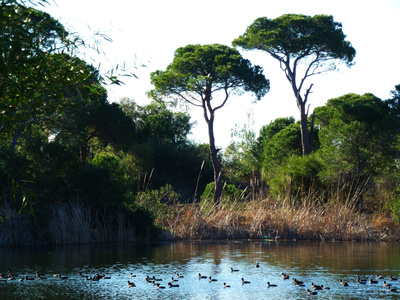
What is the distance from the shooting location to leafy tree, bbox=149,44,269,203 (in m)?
31.8

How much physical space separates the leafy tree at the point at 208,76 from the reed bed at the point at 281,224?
9899 millimetres

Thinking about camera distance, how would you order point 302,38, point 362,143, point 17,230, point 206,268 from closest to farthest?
point 206,268
point 17,230
point 362,143
point 302,38

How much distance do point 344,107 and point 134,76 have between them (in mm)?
18809

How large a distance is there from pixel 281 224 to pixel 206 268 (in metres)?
7.85

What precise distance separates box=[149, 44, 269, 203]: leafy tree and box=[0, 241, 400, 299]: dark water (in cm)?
1301

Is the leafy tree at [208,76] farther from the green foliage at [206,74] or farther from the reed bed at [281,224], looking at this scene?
the reed bed at [281,224]

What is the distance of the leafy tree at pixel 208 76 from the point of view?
3177 cm

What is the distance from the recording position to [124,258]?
16.0 m

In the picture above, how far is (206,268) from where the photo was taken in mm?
14008

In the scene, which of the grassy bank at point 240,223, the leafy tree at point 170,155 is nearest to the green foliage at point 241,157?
the leafy tree at point 170,155

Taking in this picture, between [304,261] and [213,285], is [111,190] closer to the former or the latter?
[304,261]

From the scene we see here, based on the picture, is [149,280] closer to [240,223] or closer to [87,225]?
[87,225]

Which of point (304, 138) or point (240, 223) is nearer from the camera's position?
point (240, 223)

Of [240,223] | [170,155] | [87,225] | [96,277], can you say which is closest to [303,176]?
[240,223]
